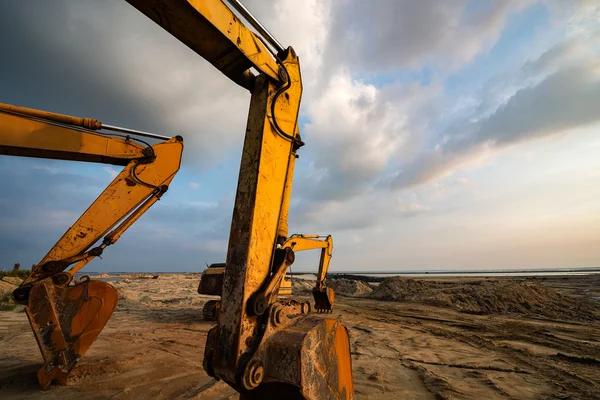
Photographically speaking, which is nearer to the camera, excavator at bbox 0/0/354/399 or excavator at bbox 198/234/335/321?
excavator at bbox 0/0/354/399

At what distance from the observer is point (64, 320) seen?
3883 mm

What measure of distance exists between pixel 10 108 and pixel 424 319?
36.4 feet

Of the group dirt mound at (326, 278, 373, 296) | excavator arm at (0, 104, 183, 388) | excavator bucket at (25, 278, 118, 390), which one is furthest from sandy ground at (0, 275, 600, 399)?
dirt mound at (326, 278, 373, 296)

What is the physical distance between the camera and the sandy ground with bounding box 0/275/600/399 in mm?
3555

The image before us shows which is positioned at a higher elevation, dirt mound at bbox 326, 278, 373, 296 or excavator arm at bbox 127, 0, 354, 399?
excavator arm at bbox 127, 0, 354, 399

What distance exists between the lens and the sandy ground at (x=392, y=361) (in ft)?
11.7

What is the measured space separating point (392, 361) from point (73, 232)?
5598 mm

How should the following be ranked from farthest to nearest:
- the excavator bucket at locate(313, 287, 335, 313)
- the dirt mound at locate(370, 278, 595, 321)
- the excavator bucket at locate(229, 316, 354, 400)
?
the dirt mound at locate(370, 278, 595, 321) < the excavator bucket at locate(313, 287, 335, 313) < the excavator bucket at locate(229, 316, 354, 400)

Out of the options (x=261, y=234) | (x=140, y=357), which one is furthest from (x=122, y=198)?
(x=261, y=234)

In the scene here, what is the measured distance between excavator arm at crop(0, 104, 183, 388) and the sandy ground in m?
0.64

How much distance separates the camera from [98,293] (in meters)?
4.21

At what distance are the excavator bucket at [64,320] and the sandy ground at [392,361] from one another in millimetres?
305

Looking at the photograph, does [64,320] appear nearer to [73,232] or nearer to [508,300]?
[73,232]

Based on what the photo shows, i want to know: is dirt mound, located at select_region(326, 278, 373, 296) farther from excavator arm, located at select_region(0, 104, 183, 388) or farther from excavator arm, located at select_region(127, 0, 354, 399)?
excavator arm, located at select_region(127, 0, 354, 399)
